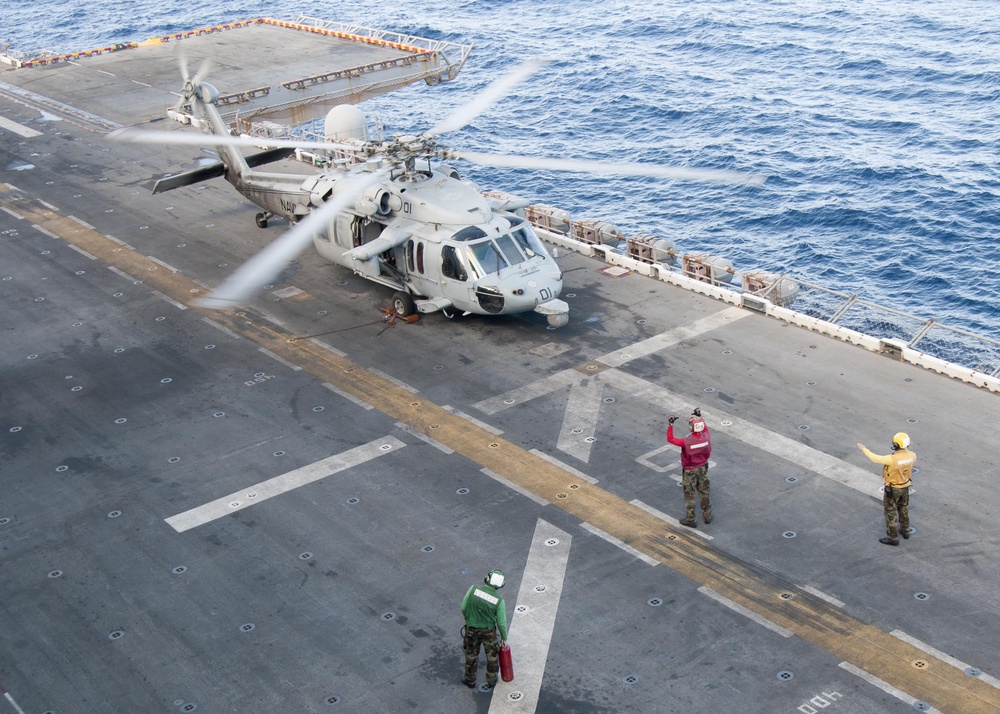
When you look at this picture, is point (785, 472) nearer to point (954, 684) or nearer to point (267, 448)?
point (954, 684)

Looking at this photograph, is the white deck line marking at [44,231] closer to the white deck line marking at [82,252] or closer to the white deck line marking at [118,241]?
the white deck line marking at [82,252]

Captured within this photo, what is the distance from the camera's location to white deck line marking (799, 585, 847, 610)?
18.0m

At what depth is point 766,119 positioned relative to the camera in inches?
2343

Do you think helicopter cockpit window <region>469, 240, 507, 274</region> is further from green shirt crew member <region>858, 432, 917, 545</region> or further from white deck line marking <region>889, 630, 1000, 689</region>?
white deck line marking <region>889, 630, 1000, 689</region>

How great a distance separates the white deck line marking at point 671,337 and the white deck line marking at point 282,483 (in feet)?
21.1

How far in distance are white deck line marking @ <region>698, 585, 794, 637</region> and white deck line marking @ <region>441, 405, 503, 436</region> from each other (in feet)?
22.1

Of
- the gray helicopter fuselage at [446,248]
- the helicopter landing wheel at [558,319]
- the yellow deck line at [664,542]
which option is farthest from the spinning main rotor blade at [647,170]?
the yellow deck line at [664,542]

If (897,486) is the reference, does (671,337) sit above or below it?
below

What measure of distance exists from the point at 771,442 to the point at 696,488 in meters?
3.70

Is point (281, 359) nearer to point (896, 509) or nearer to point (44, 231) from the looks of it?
point (44, 231)

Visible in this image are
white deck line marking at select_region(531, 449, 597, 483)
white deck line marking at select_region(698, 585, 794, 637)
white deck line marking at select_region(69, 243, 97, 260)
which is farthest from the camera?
white deck line marking at select_region(69, 243, 97, 260)

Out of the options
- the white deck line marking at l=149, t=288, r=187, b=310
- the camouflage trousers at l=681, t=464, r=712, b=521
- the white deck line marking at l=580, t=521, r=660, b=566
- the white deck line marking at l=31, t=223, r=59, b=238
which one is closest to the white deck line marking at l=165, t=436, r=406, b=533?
the white deck line marking at l=580, t=521, r=660, b=566

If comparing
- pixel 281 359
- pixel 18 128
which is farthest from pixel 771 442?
pixel 18 128

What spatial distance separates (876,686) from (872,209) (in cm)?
3441
